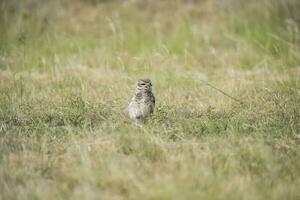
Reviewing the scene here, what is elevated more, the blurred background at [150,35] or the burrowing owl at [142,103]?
the burrowing owl at [142,103]

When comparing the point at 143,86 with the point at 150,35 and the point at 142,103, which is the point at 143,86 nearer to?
the point at 142,103

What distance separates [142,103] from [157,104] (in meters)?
1.08

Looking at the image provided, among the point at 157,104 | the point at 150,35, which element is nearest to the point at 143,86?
the point at 157,104

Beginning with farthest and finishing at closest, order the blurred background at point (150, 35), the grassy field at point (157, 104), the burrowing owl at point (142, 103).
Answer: the blurred background at point (150, 35) → the burrowing owl at point (142, 103) → the grassy field at point (157, 104)

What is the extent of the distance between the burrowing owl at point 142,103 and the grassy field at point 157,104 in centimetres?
17

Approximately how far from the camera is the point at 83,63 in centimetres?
1066

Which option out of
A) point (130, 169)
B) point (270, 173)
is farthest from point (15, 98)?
point (270, 173)

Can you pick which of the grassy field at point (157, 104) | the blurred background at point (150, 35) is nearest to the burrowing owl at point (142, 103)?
the grassy field at point (157, 104)

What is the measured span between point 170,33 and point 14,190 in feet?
25.3

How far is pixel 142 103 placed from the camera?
735 centimetres

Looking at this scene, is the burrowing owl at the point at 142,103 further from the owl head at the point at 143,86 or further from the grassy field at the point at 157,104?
the grassy field at the point at 157,104

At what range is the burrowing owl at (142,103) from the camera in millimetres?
7344

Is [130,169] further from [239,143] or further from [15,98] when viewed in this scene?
[15,98]

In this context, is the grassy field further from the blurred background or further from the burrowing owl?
the burrowing owl
